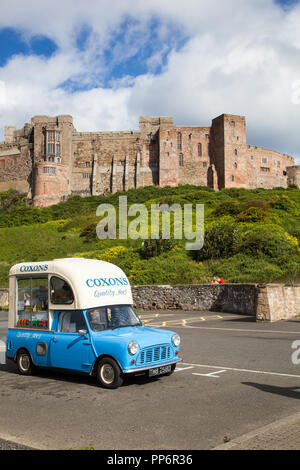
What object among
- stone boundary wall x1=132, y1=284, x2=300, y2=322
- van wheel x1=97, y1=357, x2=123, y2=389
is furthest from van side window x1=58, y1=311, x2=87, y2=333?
stone boundary wall x1=132, y1=284, x2=300, y2=322

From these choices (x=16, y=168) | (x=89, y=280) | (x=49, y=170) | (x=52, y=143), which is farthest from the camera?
(x=16, y=168)

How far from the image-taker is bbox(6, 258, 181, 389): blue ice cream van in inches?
320

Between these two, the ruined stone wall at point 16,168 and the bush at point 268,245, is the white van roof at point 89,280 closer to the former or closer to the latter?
the bush at point 268,245

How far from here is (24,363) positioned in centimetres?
975

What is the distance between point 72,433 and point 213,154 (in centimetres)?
7873

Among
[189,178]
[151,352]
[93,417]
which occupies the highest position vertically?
[189,178]

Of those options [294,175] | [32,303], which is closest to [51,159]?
[294,175]

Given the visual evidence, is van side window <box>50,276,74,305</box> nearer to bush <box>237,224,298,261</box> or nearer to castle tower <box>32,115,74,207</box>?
bush <box>237,224,298,261</box>

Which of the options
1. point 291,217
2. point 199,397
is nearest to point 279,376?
point 199,397

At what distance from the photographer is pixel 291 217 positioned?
133 feet

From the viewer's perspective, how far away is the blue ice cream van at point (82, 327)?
26.7 ft

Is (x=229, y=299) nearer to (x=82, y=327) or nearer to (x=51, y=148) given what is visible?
(x=82, y=327)

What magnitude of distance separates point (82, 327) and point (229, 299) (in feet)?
46.1

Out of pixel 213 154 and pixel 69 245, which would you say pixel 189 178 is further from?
pixel 69 245
